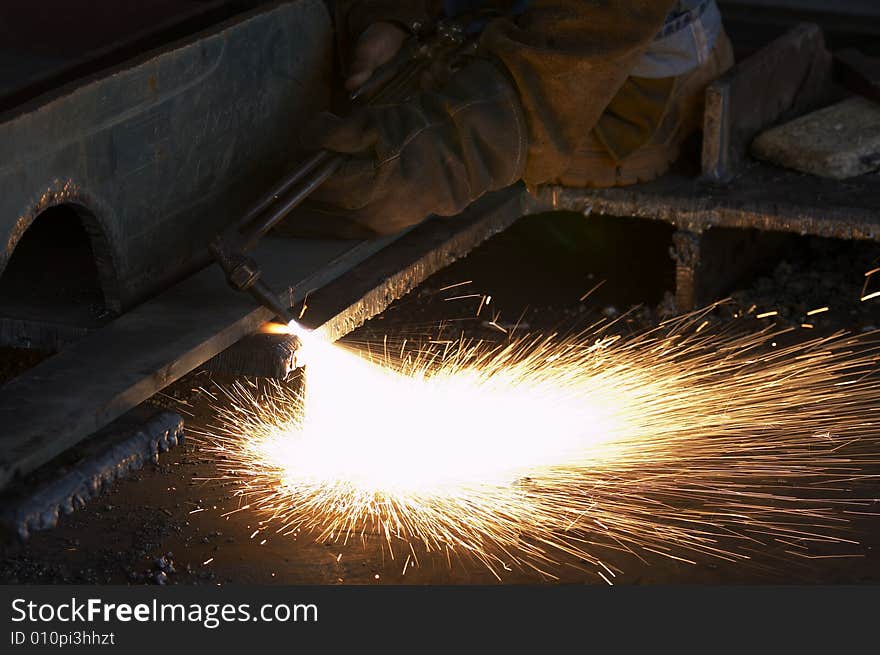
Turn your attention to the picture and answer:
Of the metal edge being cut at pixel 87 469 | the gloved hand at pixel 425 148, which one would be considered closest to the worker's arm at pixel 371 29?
the gloved hand at pixel 425 148

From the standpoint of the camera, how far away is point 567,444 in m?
3.58

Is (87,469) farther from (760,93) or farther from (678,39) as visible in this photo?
(760,93)

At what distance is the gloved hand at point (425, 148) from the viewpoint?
3613mm

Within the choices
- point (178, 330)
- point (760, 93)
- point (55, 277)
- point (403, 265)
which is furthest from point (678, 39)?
point (55, 277)

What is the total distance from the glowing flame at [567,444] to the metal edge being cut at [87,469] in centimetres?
38

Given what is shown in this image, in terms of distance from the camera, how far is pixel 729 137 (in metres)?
4.29

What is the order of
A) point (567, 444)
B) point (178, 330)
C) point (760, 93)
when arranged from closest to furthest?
point (178, 330), point (567, 444), point (760, 93)

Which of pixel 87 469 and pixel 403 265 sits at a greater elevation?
pixel 403 265

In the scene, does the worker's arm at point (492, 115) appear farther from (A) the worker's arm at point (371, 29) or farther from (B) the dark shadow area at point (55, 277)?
(B) the dark shadow area at point (55, 277)

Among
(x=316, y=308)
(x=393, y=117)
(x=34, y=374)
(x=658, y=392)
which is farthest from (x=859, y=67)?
(x=34, y=374)

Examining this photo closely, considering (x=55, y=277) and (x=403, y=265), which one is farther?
(x=403, y=265)

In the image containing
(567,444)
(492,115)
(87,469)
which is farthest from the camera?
(492,115)

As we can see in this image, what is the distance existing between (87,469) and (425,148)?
1.26m

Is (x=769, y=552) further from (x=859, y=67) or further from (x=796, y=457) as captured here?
(x=859, y=67)
